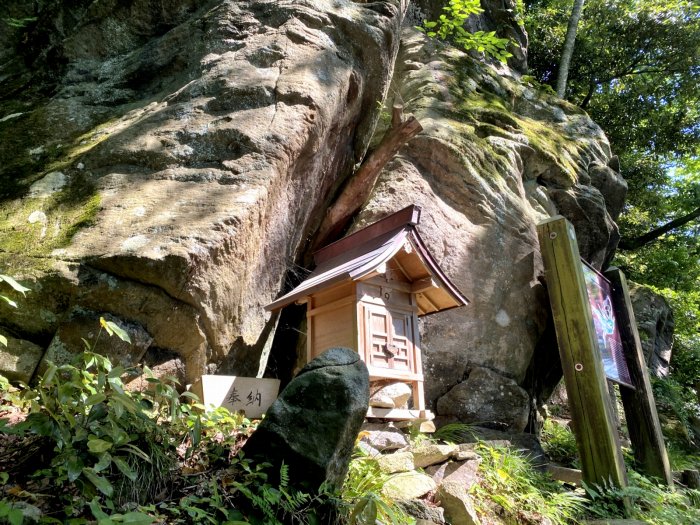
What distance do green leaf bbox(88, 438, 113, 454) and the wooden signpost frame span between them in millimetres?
5115

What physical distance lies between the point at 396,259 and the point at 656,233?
12806mm

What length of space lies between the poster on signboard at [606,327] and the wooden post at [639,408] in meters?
0.18

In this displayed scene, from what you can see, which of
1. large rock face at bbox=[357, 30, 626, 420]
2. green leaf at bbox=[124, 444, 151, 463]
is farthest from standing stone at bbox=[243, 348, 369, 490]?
large rock face at bbox=[357, 30, 626, 420]

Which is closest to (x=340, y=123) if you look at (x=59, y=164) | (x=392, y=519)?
(x=59, y=164)

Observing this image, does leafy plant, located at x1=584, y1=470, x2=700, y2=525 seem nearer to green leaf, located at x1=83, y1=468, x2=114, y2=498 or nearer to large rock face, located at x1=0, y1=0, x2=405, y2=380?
large rock face, located at x1=0, y1=0, x2=405, y2=380

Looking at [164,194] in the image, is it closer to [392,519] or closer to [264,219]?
[264,219]

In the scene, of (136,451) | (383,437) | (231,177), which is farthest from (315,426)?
(231,177)

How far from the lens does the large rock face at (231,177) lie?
4.51 metres

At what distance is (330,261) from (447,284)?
1.42 meters

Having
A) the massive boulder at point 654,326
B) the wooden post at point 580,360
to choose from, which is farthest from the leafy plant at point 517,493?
the massive boulder at point 654,326

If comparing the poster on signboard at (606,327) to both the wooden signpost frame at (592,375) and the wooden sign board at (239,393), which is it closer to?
the wooden signpost frame at (592,375)

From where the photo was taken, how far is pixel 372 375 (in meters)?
4.62

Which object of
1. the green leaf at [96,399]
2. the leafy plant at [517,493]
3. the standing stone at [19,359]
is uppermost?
the standing stone at [19,359]

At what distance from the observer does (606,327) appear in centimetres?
682
